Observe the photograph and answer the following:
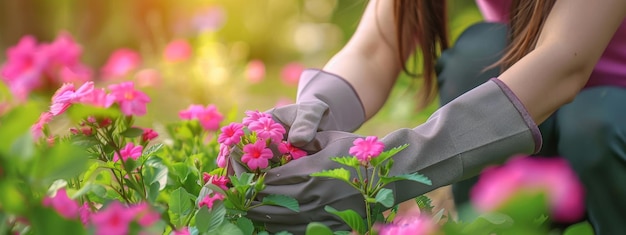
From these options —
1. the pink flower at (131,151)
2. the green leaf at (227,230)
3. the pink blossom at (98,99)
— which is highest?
the pink blossom at (98,99)

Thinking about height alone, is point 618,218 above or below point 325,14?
above

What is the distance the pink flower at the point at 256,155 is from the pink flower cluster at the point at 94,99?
0.46ft

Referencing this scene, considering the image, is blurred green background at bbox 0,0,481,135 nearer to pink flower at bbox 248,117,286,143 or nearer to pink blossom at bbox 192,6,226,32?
pink blossom at bbox 192,6,226,32

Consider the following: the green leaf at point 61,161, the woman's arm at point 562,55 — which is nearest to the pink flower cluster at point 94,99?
the green leaf at point 61,161

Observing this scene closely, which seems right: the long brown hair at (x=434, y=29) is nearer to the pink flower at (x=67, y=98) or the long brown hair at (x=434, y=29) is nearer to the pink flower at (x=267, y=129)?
the pink flower at (x=267, y=129)

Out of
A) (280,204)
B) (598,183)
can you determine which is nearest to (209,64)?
(598,183)

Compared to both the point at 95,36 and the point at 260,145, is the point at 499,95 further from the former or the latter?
the point at 95,36

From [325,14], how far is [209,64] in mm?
2161

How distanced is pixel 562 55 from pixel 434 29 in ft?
1.64

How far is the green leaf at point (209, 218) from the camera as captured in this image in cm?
98

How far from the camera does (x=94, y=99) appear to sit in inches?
42.1

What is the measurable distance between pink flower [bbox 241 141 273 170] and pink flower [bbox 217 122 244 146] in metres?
0.02

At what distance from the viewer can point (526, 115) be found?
122cm

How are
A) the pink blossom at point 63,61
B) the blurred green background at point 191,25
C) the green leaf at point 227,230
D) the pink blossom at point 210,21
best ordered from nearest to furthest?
the green leaf at point 227,230 < the pink blossom at point 63,61 < the pink blossom at point 210,21 < the blurred green background at point 191,25
